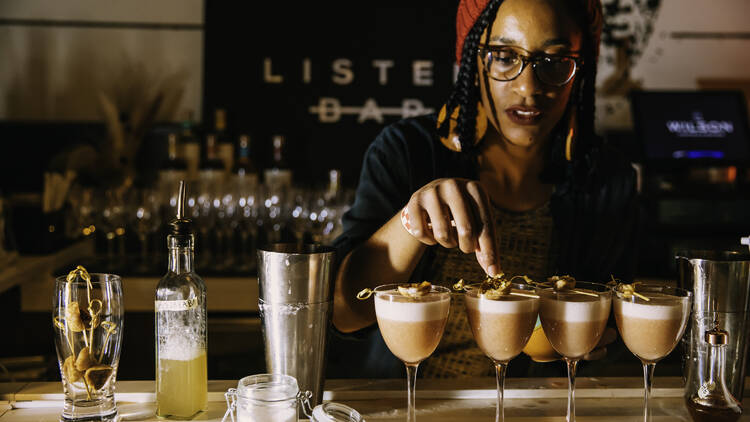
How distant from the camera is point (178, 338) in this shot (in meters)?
1.06

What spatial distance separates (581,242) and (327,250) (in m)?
0.84

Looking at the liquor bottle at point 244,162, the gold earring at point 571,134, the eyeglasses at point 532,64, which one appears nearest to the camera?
the eyeglasses at point 532,64

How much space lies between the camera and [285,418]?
0.93m

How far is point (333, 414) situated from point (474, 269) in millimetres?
744

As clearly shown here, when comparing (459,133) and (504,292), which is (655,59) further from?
(504,292)

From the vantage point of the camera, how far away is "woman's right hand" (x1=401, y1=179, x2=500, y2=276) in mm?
1040

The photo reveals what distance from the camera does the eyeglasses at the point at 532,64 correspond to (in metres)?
1.38

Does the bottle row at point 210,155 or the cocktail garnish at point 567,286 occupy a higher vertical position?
the bottle row at point 210,155

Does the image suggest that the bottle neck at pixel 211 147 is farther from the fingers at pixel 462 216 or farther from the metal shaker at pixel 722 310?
the metal shaker at pixel 722 310

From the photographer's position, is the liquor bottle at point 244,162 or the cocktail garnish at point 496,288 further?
the liquor bottle at point 244,162

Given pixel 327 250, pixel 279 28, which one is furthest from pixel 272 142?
pixel 327 250

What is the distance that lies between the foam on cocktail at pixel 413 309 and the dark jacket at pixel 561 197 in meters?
0.45

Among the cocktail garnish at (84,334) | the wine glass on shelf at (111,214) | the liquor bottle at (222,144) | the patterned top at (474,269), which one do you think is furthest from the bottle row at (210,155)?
the cocktail garnish at (84,334)

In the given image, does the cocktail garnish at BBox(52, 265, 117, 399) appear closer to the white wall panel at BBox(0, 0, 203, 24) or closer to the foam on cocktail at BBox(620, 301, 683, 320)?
the foam on cocktail at BBox(620, 301, 683, 320)
